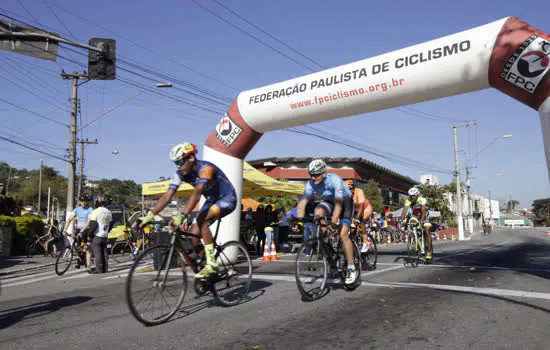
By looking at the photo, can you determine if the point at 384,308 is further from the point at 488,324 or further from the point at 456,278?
the point at 456,278

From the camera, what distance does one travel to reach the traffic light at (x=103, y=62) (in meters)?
12.1

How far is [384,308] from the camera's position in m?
4.96

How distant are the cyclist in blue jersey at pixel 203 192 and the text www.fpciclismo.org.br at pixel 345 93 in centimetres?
569

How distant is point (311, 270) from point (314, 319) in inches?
41.8

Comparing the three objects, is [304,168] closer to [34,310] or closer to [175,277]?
[34,310]

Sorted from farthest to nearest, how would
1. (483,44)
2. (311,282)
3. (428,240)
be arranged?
(428,240), (483,44), (311,282)

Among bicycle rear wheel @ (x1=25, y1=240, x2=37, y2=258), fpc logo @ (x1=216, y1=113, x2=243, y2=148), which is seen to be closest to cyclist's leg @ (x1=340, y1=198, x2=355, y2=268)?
fpc logo @ (x1=216, y1=113, x2=243, y2=148)

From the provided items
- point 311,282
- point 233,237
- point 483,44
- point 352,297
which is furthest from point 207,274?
point 483,44

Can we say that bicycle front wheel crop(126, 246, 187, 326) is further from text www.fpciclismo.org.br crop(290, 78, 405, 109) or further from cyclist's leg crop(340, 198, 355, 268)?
text www.fpciclismo.org.br crop(290, 78, 405, 109)

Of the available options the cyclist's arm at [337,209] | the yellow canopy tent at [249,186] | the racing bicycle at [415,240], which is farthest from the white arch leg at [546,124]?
the yellow canopy tent at [249,186]

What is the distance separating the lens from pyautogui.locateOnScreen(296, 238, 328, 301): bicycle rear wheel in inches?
211

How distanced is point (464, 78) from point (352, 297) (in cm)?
569

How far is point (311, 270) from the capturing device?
218 inches

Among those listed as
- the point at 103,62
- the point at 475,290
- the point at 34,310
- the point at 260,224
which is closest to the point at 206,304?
the point at 34,310
